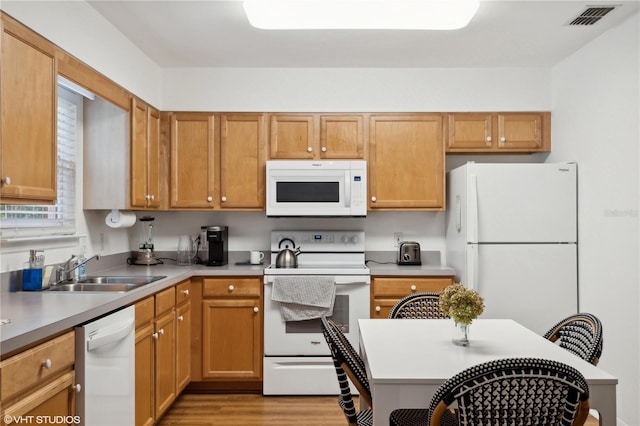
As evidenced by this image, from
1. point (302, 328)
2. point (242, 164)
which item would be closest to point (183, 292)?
point (302, 328)

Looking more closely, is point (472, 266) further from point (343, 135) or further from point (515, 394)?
point (515, 394)

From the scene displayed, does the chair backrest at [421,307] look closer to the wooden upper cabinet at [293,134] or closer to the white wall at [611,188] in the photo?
the white wall at [611,188]

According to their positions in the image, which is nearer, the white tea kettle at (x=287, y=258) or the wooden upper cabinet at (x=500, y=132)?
the white tea kettle at (x=287, y=258)

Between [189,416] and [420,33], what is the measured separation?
2.85 metres

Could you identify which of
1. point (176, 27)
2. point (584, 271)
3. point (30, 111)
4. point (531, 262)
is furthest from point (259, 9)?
point (584, 271)

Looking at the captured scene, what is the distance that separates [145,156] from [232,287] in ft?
3.66

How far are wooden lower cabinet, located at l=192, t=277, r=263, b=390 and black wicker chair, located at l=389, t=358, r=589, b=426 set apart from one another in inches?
92.3

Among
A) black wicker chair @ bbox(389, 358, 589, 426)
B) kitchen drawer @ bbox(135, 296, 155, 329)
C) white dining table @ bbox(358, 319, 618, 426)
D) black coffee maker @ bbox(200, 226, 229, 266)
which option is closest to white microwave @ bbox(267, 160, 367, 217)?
black coffee maker @ bbox(200, 226, 229, 266)

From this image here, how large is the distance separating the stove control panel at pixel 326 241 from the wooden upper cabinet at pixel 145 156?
102 cm

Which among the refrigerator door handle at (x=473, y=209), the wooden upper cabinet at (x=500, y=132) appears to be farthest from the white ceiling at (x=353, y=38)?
the refrigerator door handle at (x=473, y=209)

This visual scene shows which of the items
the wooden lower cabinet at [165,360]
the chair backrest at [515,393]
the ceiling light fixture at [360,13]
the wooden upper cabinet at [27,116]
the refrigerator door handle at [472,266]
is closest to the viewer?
the chair backrest at [515,393]

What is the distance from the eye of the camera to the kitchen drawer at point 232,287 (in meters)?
3.67

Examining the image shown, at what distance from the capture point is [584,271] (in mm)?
3467

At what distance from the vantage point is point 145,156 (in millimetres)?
3631
